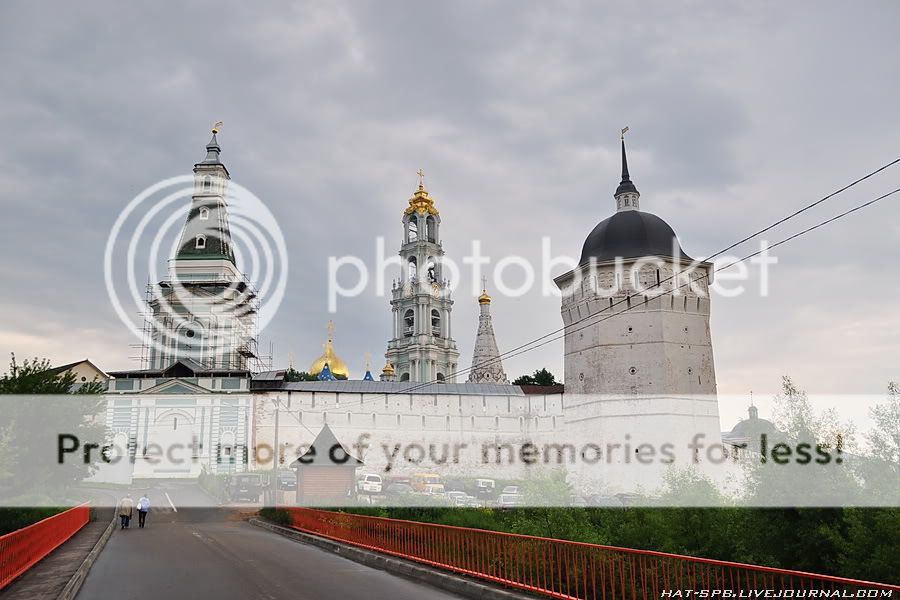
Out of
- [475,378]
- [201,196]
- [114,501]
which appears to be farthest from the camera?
[475,378]

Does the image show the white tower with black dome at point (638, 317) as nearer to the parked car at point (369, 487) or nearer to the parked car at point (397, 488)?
the parked car at point (397, 488)

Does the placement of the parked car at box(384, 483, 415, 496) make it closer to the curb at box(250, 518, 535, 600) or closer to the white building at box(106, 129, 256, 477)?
the white building at box(106, 129, 256, 477)

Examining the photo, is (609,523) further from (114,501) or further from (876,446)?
(114,501)

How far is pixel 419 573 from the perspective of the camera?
1189 cm

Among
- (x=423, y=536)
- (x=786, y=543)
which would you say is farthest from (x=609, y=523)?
(x=786, y=543)

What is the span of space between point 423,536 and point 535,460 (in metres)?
36.8

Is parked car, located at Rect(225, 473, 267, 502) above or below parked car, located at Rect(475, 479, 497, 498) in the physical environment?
above

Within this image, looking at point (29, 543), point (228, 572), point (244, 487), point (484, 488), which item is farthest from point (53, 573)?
point (484, 488)

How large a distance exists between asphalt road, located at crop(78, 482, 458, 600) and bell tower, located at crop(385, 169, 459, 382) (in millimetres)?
53838

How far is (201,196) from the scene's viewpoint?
5925 cm

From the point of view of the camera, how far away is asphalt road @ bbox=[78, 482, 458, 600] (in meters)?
10.3

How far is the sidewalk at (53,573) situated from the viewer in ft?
31.8

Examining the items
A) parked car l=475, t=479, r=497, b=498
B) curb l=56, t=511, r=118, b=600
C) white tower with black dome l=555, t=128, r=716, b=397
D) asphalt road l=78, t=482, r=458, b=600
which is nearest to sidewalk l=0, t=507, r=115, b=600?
curb l=56, t=511, r=118, b=600

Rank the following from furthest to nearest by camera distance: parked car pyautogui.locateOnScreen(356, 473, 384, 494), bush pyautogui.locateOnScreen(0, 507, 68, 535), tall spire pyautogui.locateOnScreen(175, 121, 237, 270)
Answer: tall spire pyautogui.locateOnScreen(175, 121, 237, 270) → parked car pyautogui.locateOnScreen(356, 473, 384, 494) → bush pyautogui.locateOnScreen(0, 507, 68, 535)
